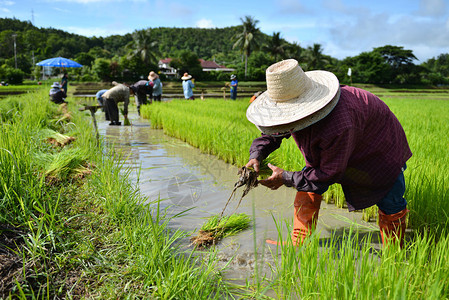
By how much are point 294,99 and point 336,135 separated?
27 centimetres

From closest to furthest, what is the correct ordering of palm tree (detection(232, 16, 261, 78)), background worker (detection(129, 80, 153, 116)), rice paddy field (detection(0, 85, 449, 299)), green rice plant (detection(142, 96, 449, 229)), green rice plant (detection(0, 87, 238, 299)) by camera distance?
rice paddy field (detection(0, 85, 449, 299)) < green rice plant (detection(0, 87, 238, 299)) < green rice plant (detection(142, 96, 449, 229)) < background worker (detection(129, 80, 153, 116)) < palm tree (detection(232, 16, 261, 78))

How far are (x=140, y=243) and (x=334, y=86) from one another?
115cm

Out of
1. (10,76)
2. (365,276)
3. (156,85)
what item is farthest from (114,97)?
(10,76)

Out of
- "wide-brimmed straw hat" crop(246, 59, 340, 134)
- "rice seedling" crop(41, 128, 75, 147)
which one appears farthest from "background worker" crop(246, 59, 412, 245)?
"rice seedling" crop(41, 128, 75, 147)

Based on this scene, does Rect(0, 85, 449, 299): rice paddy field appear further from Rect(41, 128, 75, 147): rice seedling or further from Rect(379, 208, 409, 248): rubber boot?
Rect(41, 128, 75, 147): rice seedling

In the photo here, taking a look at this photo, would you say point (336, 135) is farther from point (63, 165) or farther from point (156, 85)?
point (156, 85)

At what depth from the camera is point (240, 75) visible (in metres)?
42.2

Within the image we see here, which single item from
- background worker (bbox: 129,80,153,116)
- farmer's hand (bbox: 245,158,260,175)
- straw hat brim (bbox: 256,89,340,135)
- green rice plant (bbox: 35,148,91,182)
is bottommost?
green rice plant (bbox: 35,148,91,182)

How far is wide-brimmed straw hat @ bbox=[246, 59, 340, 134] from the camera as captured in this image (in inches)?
56.9

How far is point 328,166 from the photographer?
1.49 meters

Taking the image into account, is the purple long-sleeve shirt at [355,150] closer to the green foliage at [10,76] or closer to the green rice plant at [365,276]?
the green rice plant at [365,276]

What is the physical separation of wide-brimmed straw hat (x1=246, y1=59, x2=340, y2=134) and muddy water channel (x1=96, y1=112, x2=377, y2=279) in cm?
42

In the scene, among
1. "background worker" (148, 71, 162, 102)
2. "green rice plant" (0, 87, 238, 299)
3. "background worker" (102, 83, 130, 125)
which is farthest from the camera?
"background worker" (148, 71, 162, 102)

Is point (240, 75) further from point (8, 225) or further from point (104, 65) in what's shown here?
point (8, 225)
